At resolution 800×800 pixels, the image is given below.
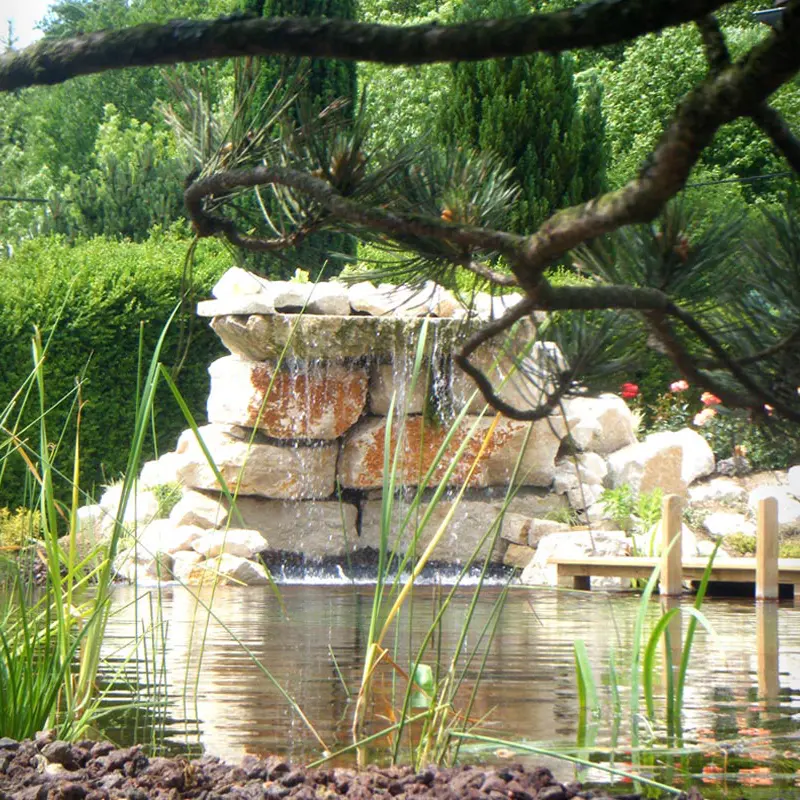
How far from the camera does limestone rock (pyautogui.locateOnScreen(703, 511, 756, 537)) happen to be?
1130 cm

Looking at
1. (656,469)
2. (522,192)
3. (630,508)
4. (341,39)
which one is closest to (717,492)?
(656,469)

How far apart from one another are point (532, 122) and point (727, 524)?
5.43 metres

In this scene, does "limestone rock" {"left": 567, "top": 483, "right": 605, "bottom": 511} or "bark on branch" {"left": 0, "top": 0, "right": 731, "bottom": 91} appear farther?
"limestone rock" {"left": 567, "top": 483, "right": 605, "bottom": 511}

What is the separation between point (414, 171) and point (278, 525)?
9.58 meters

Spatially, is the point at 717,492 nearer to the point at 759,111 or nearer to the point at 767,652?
the point at 767,652

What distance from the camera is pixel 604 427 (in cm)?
1254

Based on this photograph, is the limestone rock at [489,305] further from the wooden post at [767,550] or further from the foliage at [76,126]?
the foliage at [76,126]

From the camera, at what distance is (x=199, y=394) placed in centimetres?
1315

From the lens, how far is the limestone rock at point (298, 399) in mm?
10961

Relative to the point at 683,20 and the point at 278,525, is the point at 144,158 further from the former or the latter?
the point at 683,20

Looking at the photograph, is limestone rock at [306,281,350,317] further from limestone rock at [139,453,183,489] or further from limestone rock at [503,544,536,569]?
limestone rock at [503,544,536,569]

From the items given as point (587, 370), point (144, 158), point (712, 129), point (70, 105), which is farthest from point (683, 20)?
point (70, 105)

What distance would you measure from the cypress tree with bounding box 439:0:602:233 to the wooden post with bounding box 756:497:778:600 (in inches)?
234

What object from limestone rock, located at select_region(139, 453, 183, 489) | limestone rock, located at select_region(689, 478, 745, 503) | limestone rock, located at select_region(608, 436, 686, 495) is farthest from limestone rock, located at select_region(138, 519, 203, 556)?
limestone rock, located at select_region(689, 478, 745, 503)
